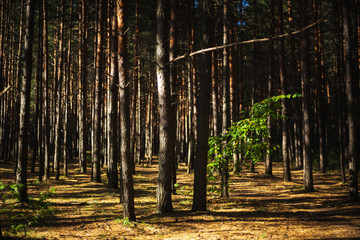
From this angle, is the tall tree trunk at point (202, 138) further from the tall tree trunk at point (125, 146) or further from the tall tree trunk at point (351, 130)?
the tall tree trunk at point (351, 130)

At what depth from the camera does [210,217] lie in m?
8.12

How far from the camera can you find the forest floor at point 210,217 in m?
6.70

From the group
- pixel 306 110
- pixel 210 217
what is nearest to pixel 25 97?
pixel 210 217

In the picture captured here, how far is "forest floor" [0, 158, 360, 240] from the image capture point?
6.70 meters

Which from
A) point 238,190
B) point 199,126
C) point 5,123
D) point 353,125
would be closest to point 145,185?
point 238,190

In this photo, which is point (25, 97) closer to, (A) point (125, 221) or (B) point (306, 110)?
(A) point (125, 221)

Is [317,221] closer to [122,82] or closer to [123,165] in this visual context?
[123,165]

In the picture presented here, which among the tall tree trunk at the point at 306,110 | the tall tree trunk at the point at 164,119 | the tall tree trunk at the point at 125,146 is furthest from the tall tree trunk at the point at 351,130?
the tall tree trunk at the point at 125,146

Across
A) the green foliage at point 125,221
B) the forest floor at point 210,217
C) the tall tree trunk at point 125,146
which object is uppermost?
the tall tree trunk at point 125,146

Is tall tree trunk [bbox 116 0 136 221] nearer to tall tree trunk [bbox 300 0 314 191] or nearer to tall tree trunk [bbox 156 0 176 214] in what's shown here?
tall tree trunk [bbox 156 0 176 214]

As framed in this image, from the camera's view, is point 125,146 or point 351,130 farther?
point 351,130

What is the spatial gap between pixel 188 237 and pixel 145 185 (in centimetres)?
896

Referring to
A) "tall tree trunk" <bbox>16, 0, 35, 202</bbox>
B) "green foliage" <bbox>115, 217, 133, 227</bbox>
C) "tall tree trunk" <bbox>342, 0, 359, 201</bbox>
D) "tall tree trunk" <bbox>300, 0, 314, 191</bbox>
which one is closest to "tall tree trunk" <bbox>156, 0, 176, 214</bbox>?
"green foliage" <bbox>115, 217, 133, 227</bbox>

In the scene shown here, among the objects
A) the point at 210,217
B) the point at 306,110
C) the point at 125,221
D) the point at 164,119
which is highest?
the point at 306,110
